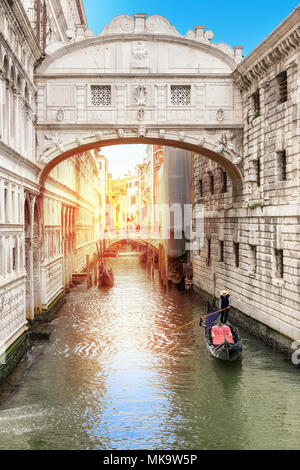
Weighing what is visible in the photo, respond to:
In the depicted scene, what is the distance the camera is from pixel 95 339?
16062 mm

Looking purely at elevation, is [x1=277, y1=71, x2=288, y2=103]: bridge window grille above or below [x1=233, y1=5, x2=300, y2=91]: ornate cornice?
below

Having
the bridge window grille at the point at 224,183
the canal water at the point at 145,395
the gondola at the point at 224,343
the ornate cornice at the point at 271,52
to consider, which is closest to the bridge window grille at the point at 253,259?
the canal water at the point at 145,395

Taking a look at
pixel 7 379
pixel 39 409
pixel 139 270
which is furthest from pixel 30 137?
pixel 139 270

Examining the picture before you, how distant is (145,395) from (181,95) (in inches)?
370

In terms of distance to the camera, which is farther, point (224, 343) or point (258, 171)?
point (258, 171)

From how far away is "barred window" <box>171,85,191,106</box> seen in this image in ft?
55.3

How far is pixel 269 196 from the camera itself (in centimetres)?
1487

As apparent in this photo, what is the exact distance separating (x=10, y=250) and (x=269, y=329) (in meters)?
6.90

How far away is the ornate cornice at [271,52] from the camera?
41.7 feet

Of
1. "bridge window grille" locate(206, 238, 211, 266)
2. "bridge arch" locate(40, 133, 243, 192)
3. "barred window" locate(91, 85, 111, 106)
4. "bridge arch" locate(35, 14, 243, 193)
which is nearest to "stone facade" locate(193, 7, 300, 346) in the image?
"bridge arch" locate(40, 133, 243, 192)

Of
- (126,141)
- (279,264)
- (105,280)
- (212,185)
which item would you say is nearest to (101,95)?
(126,141)

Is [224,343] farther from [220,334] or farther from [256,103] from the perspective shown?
[256,103]

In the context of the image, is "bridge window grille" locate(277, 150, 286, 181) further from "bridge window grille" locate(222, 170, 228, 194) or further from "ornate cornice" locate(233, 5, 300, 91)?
"bridge window grille" locate(222, 170, 228, 194)

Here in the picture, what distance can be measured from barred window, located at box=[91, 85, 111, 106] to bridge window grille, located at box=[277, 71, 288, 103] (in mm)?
5144
